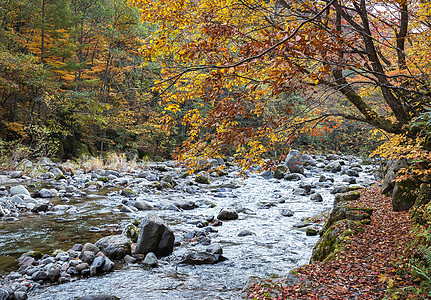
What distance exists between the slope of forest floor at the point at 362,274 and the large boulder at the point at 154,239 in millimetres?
2181

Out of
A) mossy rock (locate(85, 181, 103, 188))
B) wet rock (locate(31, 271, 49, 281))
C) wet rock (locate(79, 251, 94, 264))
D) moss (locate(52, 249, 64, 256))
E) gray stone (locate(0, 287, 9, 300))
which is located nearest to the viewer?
gray stone (locate(0, 287, 9, 300))

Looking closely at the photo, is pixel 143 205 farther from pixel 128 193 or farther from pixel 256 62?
pixel 256 62

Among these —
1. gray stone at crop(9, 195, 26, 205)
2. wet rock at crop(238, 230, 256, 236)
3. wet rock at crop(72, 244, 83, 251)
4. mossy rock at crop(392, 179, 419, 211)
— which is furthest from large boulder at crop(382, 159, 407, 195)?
gray stone at crop(9, 195, 26, 205)

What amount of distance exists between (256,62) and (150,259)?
401 cm

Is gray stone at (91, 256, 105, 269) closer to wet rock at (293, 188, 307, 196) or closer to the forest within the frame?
the forest

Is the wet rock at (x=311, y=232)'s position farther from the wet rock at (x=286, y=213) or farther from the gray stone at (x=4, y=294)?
the gray stone at (x=4, y=294)

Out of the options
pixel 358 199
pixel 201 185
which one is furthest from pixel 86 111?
pixel 358 199

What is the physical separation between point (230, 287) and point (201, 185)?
33.4 feet

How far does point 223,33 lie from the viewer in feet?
10.4

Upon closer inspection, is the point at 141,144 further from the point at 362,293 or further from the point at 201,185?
the point at 362,293

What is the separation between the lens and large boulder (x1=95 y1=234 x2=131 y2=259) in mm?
5199

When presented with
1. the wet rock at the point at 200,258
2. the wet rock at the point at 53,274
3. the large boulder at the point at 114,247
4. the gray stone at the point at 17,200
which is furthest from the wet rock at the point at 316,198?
the gray stone at the point at 17,200

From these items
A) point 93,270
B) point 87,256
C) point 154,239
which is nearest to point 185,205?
point 154,239

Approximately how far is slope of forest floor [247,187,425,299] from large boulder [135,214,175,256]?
7.15ft
